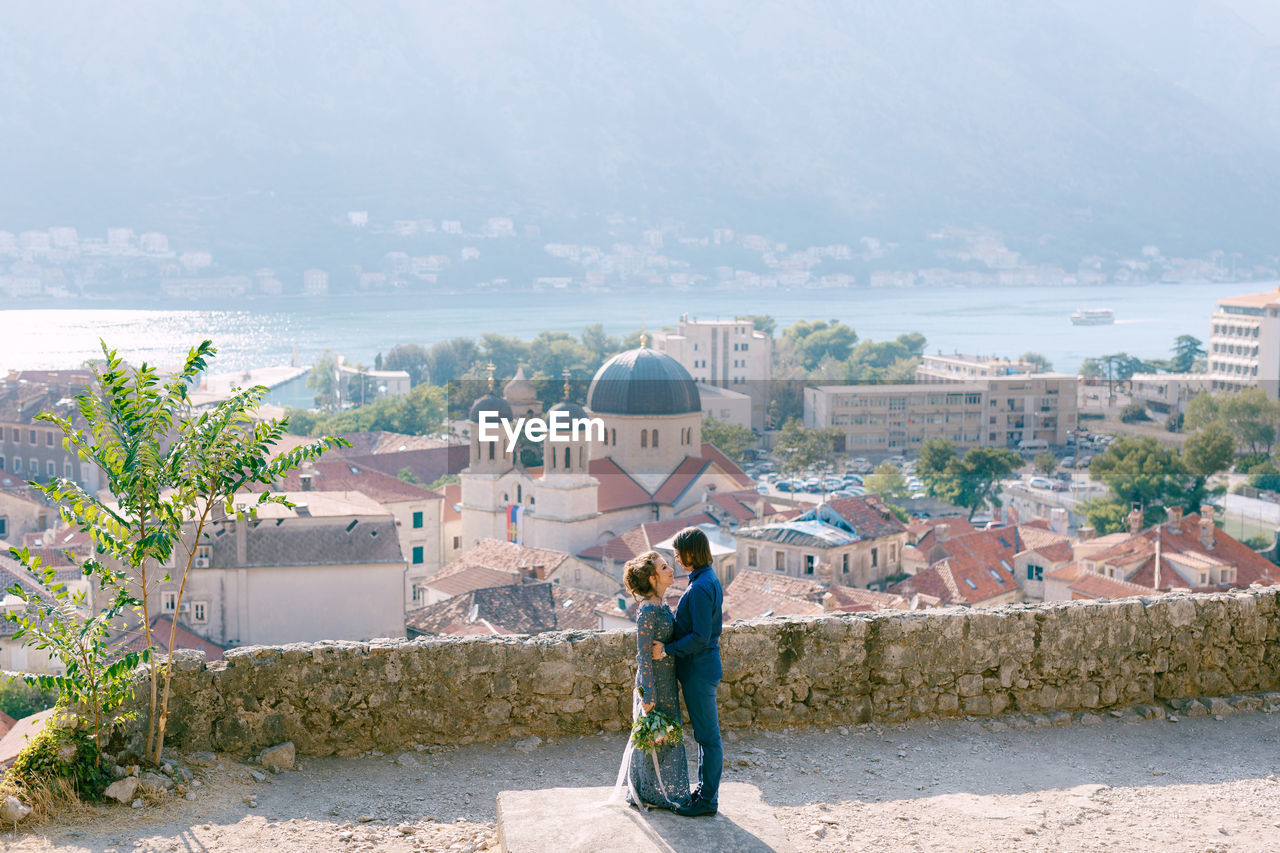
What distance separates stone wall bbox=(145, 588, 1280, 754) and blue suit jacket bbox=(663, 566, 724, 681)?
56.8 inches

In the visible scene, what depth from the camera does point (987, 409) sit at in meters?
80.3

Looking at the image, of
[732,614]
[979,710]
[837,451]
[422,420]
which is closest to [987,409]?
[837,451]

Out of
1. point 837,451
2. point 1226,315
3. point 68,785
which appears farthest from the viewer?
point 1226,315

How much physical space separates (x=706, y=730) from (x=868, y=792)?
1134mm

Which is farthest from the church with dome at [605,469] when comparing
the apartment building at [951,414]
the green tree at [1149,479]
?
the apartment building at [951,414]

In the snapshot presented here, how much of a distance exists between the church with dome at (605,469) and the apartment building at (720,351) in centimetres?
5515

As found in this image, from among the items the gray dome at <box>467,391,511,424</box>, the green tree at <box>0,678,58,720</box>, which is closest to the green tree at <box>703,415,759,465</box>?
the gray dome at <box>467,391,511,424</box>

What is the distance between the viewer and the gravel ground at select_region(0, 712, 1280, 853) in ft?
14.7

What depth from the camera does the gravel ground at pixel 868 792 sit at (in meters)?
4.48

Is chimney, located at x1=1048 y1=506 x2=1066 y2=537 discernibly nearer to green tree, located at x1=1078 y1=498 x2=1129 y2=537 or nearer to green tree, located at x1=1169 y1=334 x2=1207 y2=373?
green tree, located at x1=1078 y1=498 x2=1129 y2=537

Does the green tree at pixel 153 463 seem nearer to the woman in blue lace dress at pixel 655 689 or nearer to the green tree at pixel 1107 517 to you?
the woman in blue lace dress at pixel 655 689

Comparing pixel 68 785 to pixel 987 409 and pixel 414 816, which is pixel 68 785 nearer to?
pixel 414 816

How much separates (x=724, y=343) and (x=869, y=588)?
6905cm

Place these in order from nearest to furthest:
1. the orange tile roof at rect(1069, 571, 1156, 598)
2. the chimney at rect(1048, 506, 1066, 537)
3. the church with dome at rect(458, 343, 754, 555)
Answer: the orange tile roof at rect(1069, 571, 1156, 598)
the church with dome at rect(458, 343, 754, 555)
the chimney at rect(1048, 506, 1066, 537)
